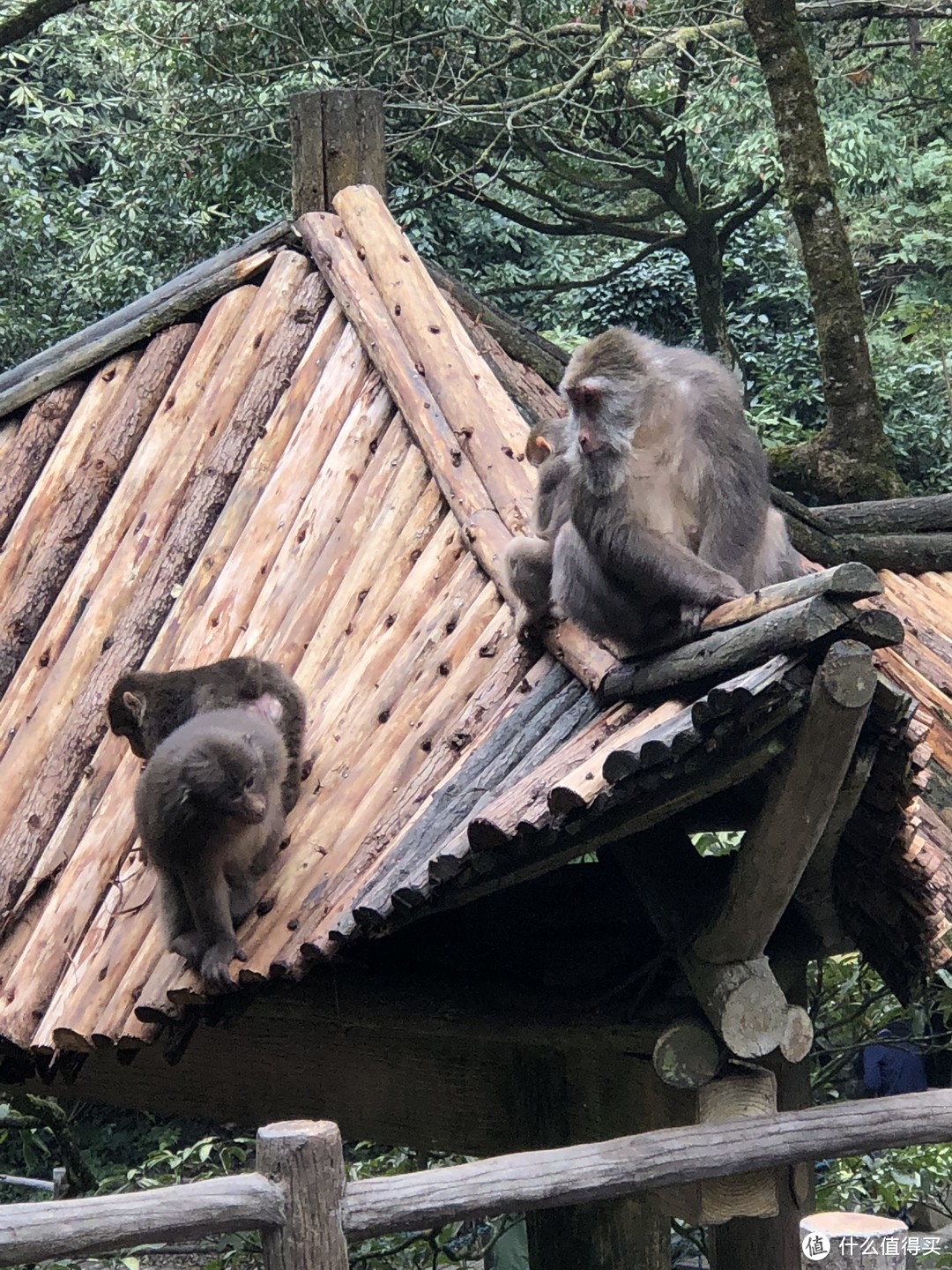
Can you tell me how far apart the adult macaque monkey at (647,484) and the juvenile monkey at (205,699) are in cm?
101

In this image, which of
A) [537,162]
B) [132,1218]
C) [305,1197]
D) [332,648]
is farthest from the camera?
[537,162]

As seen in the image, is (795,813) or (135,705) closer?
(795,813)

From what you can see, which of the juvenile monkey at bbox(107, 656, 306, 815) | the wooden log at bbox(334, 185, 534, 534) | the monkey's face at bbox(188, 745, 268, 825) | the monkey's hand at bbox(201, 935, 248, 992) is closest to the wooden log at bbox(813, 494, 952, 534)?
the wooden log at bbox(334, 185, 534, 534)

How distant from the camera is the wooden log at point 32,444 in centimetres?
629

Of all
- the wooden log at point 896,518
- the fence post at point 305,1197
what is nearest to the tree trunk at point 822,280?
the wooden log at point 896,518

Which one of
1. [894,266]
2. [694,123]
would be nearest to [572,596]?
[694,123]

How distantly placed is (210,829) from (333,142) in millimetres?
3760

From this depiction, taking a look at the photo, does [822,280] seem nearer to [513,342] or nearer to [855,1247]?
[513,342]

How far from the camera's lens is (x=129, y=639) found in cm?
543

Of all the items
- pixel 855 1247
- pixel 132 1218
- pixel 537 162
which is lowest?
pixel 855 1247

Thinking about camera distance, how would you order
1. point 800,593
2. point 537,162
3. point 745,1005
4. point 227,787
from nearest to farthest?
point 800,593 → point 745,1005 → point 227,787 → point 537,162

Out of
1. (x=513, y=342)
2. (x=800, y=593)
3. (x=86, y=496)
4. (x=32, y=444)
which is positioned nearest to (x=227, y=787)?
(x=800, y=593)

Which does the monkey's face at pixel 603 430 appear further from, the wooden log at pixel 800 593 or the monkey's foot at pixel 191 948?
the monkey's foot at pixel 191 948

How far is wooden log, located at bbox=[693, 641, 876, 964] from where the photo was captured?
3.05m
